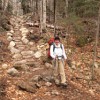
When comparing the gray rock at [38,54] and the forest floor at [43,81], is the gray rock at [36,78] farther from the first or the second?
the gray rock at [38,54]

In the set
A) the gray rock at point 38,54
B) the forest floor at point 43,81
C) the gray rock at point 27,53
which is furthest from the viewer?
the gray rock at point 27,53

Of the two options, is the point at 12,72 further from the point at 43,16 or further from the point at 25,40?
the point at 43,16

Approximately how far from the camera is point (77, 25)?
1847 centimetres

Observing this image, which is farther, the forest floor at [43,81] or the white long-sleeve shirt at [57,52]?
the white long-sleeve shirt at [57,52]

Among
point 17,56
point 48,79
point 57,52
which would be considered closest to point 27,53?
point 17,56

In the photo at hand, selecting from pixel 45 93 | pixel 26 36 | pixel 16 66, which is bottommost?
pixel 45 93

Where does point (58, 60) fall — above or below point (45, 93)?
above

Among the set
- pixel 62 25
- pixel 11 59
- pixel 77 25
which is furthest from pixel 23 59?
pixel 62 25

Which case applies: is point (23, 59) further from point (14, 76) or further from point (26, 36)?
point (26, 36)

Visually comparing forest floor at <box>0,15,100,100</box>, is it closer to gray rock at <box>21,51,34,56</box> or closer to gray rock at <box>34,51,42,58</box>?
gray rock at <box>34,51,42,58</box>

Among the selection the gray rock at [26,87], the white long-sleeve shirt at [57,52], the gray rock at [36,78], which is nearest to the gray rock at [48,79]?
the gray rock at [36,78]

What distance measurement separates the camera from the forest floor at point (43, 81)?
10.8 metres

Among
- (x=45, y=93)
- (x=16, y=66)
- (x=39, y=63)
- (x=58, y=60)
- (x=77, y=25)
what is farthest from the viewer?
(x=77, y=25)

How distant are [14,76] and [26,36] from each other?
7.31 m
